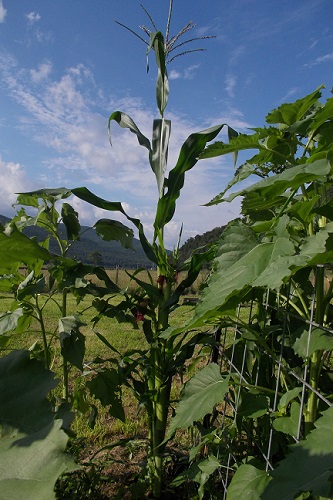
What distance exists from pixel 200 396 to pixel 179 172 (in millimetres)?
1103

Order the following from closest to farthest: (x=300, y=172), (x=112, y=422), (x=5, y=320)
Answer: (x=300, y=172) < (x=5, y=320) < (x=112, y=422)

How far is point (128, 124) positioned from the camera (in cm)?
209

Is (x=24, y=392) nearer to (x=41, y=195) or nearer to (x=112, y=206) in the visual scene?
(x=41, y=195)

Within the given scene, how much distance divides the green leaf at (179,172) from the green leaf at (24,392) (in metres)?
1.53

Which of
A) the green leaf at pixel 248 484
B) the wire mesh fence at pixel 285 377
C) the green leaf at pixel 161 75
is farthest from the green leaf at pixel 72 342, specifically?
the green leaf at pixel 161 75

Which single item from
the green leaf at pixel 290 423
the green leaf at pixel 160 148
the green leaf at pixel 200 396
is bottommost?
the green leaf at pixel 290 423

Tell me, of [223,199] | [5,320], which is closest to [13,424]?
[223,199]

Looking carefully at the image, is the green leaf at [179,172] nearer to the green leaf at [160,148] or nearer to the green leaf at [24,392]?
the green leaf at [160,148]

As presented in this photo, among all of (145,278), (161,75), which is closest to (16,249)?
(161,75)

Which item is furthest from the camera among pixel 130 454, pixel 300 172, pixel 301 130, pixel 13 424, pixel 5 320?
pixel 130 454

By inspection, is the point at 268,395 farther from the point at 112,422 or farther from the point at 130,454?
the point at 112,422

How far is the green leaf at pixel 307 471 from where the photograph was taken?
50cm

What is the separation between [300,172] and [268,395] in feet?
2.46

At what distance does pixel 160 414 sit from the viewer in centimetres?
165
